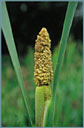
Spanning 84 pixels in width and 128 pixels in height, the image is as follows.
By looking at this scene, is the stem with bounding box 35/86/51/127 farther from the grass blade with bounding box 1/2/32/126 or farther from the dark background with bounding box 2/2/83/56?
the dark background with bounding box 2/2/83/56

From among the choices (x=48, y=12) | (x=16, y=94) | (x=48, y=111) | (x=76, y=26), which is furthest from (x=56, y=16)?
(x=48, y=111)

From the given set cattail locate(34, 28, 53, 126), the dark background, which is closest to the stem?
cattail locate(34, 28, 53, 126)

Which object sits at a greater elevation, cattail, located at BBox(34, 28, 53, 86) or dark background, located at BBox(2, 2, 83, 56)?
dark background, located at BBox(2, 2, 83, 56)

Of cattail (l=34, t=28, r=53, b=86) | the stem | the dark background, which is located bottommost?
the stem

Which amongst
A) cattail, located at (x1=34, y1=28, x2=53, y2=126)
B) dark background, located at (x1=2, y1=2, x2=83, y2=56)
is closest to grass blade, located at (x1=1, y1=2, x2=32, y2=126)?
cattail, located at (x1=34, y1=28, x2=53, y2=126)

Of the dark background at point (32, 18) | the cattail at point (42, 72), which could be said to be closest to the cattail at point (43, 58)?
the cattail at point (42, 72)

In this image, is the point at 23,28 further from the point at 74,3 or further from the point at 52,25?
the point at 74,3

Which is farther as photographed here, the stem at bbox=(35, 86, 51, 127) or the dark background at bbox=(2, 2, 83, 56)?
the dark background at bbox=(2, 2, 83, 56)

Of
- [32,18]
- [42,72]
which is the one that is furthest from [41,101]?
[32,18]
